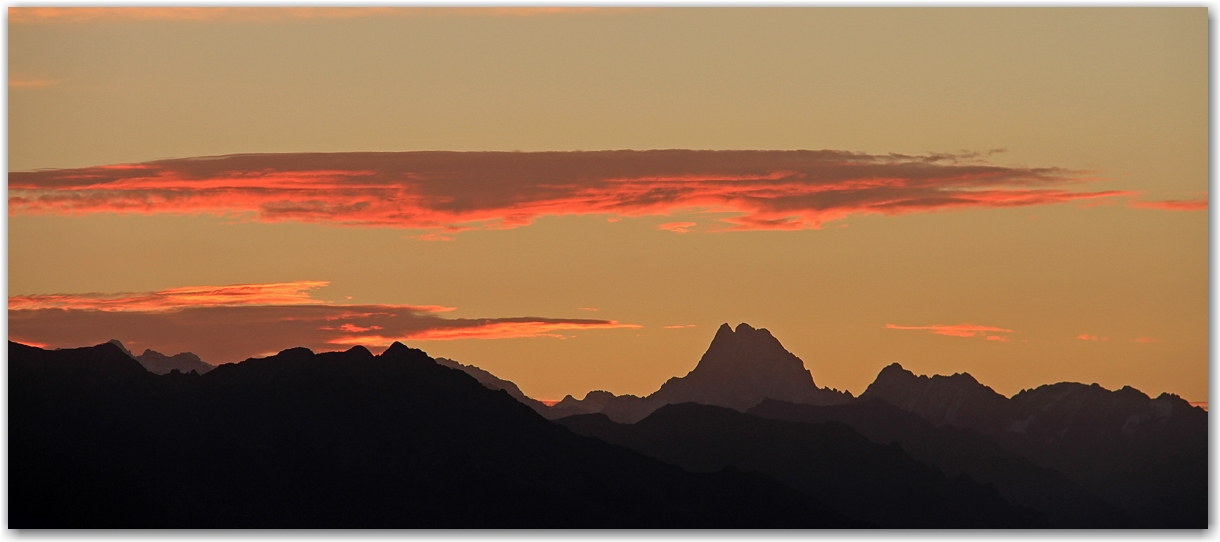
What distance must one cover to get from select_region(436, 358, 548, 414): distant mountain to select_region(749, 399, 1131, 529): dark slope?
4.58 meters

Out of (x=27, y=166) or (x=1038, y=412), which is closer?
(x=27, y=166)

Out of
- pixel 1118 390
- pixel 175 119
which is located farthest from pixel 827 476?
pixel 175 119

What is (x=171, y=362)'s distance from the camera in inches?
1373

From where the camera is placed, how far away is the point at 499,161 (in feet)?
113

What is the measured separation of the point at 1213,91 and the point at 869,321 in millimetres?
6885

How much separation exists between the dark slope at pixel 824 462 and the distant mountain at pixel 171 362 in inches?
252

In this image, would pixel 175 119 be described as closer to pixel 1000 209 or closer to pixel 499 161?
pixel 499 161

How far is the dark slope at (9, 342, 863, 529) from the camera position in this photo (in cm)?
3369

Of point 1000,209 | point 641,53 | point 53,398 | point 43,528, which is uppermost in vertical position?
point 641,53

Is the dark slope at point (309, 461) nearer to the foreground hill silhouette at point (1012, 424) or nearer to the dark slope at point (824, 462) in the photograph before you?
the dark slope at point (824, 462)

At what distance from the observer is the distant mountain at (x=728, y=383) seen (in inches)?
1366

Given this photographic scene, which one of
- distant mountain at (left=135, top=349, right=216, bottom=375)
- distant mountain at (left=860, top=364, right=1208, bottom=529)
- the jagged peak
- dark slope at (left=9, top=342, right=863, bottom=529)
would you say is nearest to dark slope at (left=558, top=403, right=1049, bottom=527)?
dark slope at (left=9, top=342, right=863, bottom=529)

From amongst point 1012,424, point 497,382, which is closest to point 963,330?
point 1012,424

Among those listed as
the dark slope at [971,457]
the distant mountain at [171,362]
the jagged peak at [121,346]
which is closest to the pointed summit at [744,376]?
the dark slope at [971,457]
